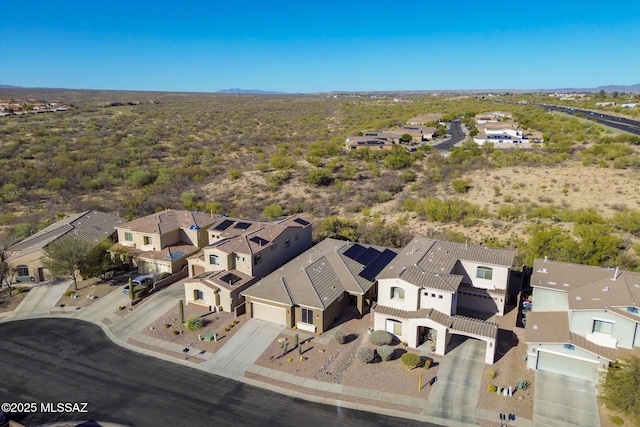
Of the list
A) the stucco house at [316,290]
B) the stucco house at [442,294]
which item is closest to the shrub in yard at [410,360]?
the stucco house at [442,294]

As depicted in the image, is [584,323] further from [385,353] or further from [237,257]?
[237,257]

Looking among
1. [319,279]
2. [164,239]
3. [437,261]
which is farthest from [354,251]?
[164,239]

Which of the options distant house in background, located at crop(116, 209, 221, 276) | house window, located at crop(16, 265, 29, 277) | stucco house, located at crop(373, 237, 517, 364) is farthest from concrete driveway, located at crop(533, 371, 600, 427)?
house window, located at crop(16, 265, 29, 277)

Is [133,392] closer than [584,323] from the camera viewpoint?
Yes

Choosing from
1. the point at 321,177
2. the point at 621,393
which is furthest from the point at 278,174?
the point at 621,393

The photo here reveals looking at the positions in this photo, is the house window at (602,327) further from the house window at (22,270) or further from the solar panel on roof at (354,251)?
the house window at (22,270)

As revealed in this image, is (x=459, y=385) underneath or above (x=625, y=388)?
underneath
